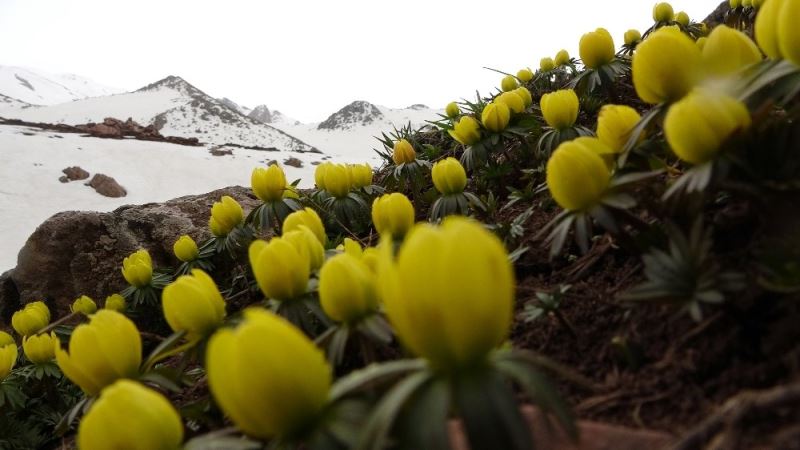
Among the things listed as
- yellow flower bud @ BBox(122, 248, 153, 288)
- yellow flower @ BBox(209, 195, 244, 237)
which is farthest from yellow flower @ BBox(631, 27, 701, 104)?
yellow flower bud @ BBox(122, 248, 153, 288)

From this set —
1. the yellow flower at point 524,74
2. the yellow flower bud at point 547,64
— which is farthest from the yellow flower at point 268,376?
the yellow flower bud at point 547,64

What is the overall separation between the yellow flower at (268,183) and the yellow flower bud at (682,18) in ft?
8.52

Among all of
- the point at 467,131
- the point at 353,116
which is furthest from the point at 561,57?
the point at 353,116

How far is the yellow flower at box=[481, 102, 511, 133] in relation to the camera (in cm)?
197

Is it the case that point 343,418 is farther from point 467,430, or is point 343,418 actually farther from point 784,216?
point 784,216

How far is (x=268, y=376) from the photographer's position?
0.54 m

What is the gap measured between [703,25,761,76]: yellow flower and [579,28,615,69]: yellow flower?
0.98m

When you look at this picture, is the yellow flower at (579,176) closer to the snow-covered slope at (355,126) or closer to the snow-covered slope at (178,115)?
the snow-covered slope at (178,115)

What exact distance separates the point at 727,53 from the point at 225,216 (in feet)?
6.70

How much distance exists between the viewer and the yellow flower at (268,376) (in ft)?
1.78

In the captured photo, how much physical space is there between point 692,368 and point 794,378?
15 centimetres

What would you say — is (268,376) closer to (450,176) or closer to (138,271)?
(450,176)

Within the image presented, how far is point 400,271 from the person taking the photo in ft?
1.79

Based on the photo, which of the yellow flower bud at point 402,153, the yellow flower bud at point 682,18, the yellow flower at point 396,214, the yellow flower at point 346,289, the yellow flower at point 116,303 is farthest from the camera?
the yellow flower bud at point 682,18
